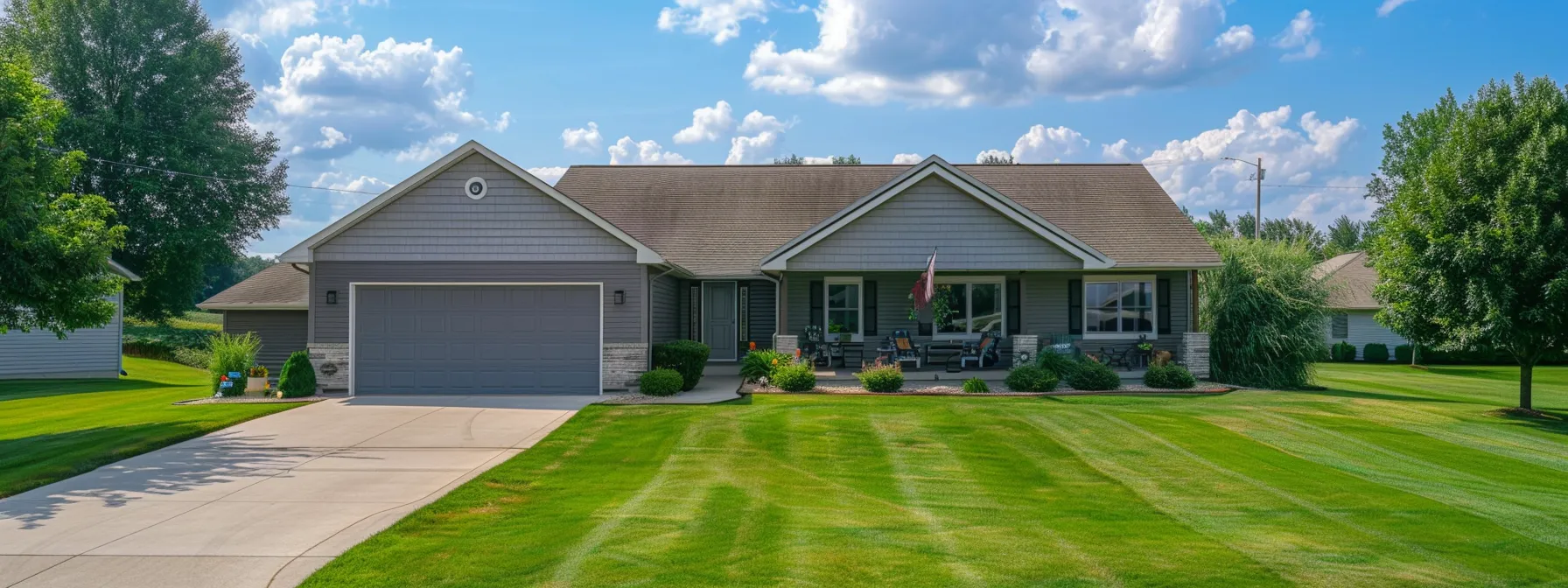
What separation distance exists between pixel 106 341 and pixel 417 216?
15.1 metres

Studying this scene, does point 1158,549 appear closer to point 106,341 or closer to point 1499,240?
point 1499,240

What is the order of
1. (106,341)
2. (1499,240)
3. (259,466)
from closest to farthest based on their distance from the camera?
(259,466), (1499,240), (106,341)

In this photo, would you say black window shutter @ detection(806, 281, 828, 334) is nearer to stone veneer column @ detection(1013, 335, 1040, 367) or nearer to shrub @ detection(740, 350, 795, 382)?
shrub @ detection(740, 350, 795, 382)

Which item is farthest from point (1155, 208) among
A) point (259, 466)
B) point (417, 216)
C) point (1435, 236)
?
point (259, 466)

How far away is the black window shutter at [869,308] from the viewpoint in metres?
21.9

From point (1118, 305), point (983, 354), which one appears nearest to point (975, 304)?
point (983, 354)

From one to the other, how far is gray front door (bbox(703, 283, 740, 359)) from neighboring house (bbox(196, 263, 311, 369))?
1009cm

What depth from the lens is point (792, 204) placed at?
88.9 feet

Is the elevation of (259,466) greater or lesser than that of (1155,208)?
lesser

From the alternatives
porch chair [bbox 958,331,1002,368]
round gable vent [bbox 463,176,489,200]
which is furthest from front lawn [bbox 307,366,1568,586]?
round gable vent [bbox 463,176,489,200]

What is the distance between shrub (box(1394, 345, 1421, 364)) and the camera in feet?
115

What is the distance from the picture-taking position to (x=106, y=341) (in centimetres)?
2673

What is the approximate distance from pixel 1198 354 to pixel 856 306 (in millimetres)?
7399

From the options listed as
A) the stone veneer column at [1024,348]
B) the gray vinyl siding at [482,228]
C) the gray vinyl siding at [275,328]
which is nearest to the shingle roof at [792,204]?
the stone veneer column at [1024,348]
